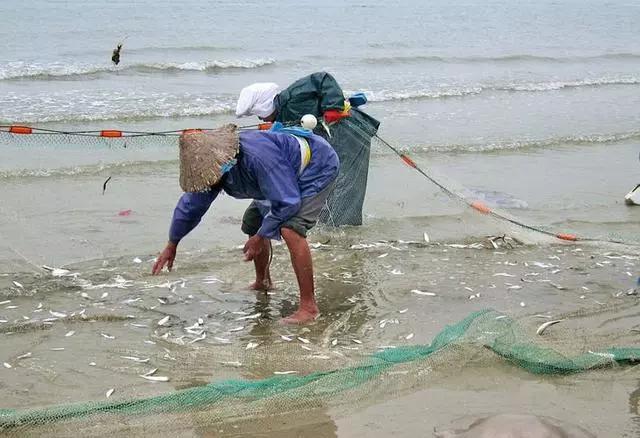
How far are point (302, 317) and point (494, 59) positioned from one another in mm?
20030

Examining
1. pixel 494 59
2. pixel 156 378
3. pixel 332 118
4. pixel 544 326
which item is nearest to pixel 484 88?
pixel 494 59

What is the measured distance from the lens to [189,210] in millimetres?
5391

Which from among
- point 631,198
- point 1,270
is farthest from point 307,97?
point 631,198

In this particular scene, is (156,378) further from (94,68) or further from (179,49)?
(179,49)

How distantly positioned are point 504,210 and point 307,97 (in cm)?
315

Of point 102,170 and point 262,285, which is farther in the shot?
point 102,170

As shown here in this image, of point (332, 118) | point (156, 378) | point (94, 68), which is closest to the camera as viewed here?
point (156, 378)

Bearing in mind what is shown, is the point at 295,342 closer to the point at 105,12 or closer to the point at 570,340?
the point at 570,340

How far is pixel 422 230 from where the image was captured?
8250mm

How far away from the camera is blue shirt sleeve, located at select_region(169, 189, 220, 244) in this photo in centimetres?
535

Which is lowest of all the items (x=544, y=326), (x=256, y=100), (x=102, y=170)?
(x=102, y=170)

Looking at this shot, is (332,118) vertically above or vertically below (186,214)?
above

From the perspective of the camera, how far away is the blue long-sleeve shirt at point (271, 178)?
5141 mm

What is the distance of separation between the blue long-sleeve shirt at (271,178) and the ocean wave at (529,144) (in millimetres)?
7214
